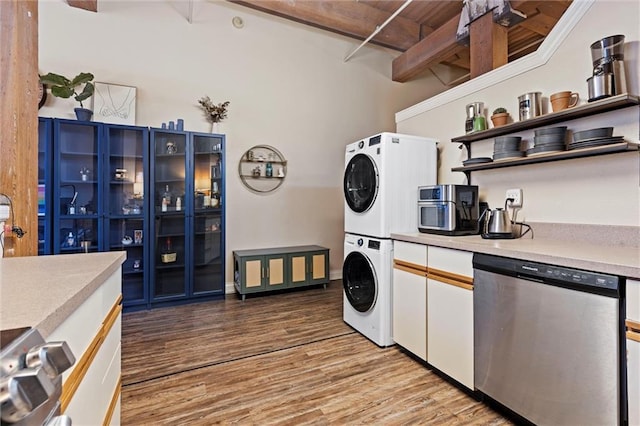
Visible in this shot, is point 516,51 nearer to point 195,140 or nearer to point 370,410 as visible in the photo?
point 195,140

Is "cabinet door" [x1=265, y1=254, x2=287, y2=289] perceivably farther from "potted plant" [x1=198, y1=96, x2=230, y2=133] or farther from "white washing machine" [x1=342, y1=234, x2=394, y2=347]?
"potted plant" [x1=198, y1=96, x2=230, y2=133]

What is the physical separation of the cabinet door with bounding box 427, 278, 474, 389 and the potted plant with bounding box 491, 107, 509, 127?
4.36ft

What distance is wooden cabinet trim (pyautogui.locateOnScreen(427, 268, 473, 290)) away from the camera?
187 centimetres

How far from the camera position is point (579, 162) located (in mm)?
1943

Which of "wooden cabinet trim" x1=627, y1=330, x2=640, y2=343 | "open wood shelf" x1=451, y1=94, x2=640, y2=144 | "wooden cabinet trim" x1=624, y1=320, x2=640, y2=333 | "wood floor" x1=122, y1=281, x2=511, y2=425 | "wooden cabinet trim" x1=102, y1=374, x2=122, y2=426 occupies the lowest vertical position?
"wood floor" x1=122, y1=281, x2=511, y2=425

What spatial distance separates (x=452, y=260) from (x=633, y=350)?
89 centimetres

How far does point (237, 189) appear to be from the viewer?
4109 mm

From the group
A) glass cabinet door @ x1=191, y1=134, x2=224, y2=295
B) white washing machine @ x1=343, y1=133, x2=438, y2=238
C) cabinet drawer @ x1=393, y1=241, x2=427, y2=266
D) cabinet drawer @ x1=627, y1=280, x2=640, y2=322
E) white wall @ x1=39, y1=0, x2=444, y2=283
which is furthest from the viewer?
glass cabinet door @ x1=191, y1=134, x2=224, y2=295

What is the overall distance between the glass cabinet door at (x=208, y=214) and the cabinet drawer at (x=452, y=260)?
260 centimetres

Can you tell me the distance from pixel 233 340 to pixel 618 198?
292 cm

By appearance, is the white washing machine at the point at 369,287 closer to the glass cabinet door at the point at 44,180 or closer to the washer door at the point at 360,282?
the washer door at the point at 360,282

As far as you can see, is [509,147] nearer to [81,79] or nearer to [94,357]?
[94,357]

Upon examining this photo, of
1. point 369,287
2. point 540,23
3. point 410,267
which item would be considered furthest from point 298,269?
point 540,23

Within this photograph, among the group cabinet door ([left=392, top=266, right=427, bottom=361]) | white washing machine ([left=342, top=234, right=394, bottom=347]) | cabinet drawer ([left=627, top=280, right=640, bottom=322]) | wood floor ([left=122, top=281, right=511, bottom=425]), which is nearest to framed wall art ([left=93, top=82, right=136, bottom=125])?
wood floor ([left=122, top=281, right=511, bottom=425])
